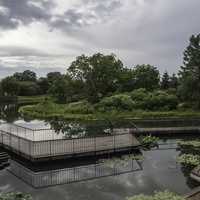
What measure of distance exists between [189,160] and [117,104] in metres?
21.9

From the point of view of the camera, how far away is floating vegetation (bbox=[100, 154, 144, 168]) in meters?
16.0

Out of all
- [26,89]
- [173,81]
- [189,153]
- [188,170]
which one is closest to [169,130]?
[189,153]

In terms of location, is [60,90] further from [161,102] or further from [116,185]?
[116,185]

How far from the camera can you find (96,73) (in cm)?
4844

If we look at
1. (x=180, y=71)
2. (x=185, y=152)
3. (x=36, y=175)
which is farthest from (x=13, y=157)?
(x=180, y=71)

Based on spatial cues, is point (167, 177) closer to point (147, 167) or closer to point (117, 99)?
point (147, 167)

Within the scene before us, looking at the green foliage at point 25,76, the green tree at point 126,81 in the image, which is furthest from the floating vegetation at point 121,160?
the green foliage at point 25,76

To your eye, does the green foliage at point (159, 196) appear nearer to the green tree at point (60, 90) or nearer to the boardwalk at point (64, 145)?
the boardwalk at point (64, 145)

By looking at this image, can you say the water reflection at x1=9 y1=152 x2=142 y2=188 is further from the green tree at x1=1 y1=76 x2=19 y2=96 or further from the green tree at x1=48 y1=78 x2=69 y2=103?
the green tree at x1=1 y1=76 x2=19 y2=96

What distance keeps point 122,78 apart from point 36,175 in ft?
119

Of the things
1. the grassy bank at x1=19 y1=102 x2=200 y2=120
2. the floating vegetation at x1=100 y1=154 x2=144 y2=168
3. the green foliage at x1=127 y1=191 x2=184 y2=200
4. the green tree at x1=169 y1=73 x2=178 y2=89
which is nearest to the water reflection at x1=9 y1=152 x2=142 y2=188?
the floating vegetation at x1=100 y1=154 x2=144 y2=168

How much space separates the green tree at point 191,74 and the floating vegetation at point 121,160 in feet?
68.4

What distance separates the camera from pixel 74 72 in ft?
163

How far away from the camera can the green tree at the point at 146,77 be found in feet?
160
